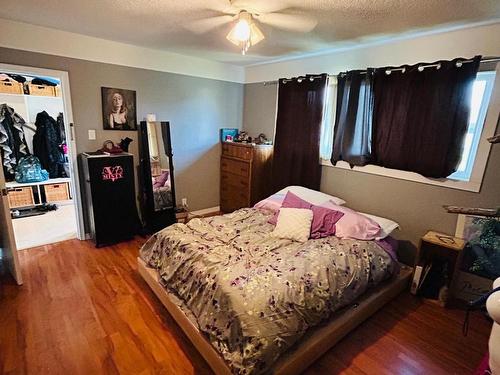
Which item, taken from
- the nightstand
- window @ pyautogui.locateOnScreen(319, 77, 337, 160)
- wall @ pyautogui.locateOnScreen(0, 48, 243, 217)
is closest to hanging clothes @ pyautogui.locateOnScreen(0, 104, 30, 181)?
wall @ pyautogui.locateOnScreen(0, 48, 243, 217)

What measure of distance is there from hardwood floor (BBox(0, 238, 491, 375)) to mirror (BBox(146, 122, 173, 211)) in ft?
4.01

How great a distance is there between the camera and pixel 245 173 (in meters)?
3.86

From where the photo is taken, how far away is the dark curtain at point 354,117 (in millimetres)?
2789

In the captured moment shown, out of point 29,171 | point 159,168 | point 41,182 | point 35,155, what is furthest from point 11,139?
point 159,168

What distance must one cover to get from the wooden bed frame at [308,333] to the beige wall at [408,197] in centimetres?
59

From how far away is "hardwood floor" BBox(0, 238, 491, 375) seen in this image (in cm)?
171

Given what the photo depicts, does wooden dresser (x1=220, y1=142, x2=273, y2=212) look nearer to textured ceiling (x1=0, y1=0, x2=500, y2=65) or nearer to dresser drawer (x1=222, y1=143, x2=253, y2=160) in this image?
dresser drawer (x1=222, y1=143, x2=253, y2=160)

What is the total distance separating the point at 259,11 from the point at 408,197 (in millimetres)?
2168

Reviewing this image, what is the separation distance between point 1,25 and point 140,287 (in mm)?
2735

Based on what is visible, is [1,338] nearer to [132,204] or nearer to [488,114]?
[132,204]

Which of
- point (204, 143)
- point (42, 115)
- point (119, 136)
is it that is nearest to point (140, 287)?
point (119, 136)

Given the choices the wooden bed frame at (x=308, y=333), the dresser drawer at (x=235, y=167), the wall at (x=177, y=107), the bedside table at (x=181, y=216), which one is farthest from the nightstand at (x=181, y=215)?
the wooden bed frame at (x=308, y=333)

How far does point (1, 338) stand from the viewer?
72.0 inches

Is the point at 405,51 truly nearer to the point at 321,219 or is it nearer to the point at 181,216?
the point at 321,219
